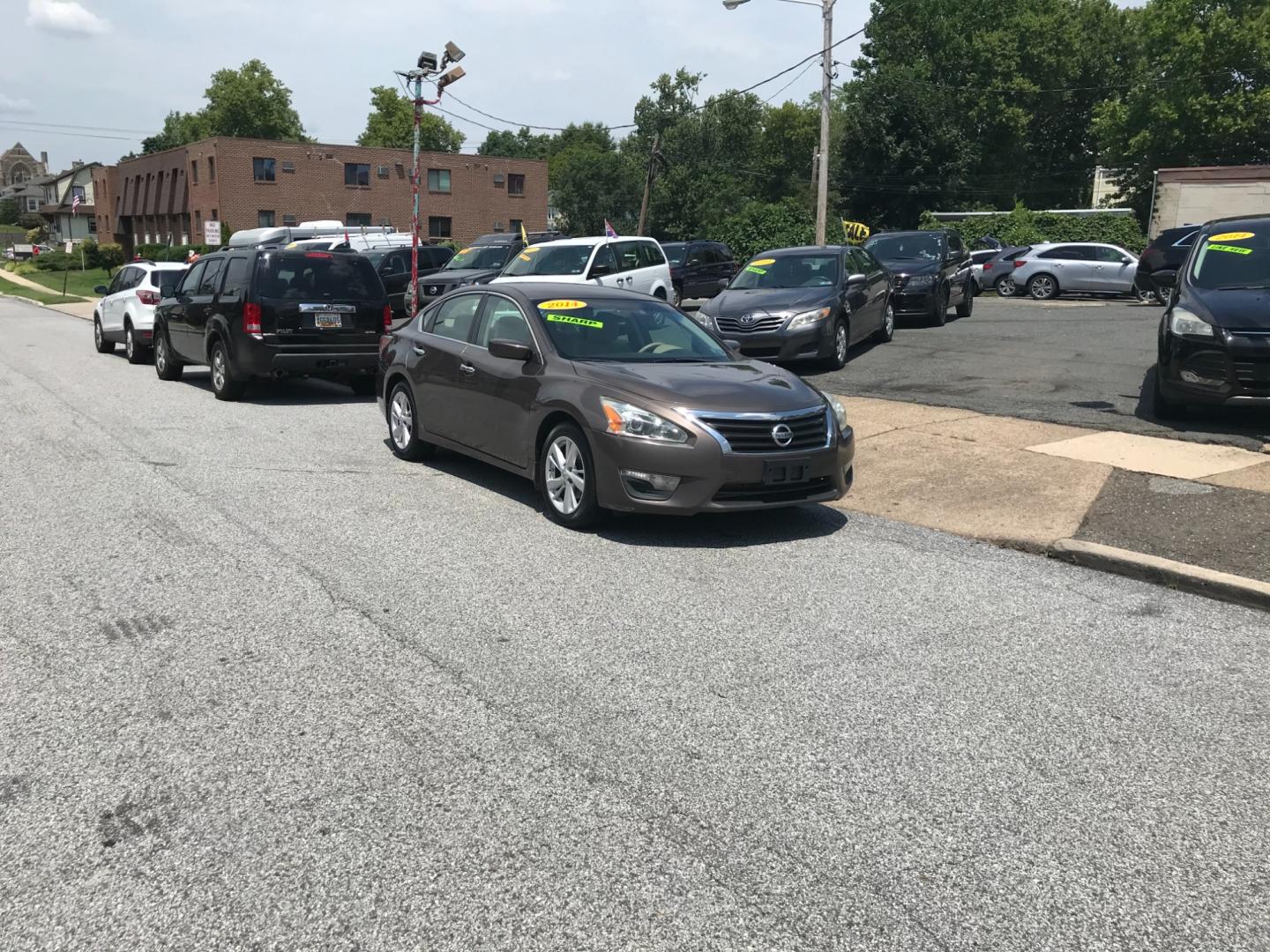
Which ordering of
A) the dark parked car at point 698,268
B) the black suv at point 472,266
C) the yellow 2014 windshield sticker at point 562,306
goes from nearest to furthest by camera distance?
the yellow 2014 windshield sticker at point 562,306
the black suv at point 472,266
the dark parked car at point 698,268

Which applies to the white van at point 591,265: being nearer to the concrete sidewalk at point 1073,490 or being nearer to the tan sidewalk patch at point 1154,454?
the concrete sidewalk at point 1073,490

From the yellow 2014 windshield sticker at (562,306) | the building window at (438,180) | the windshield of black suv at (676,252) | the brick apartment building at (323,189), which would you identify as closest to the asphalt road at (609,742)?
the yellow 2014 windshield sticker at (562,306)

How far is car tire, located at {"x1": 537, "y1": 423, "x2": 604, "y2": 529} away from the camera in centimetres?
730

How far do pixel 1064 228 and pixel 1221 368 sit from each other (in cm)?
3423

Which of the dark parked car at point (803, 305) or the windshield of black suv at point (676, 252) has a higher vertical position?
the windshield of black suv at point (676, 252)

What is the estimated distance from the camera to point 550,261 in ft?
65.5

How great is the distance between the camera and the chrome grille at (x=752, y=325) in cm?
1465

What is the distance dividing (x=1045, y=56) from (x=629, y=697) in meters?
78.7

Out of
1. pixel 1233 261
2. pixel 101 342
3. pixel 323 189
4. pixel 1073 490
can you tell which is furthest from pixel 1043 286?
pixel 323 189

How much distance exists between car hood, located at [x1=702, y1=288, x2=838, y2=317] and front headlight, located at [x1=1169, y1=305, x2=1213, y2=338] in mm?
5278

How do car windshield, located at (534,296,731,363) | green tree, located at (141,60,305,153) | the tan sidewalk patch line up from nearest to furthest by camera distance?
1. car windshield, located at (534,296,731,363)
2. the tan sidewalk patch
3. green tree, located at (141,60,305,153)

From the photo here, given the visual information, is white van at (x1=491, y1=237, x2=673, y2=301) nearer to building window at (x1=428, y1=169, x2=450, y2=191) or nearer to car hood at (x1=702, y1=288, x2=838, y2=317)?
car hood at (x1=702, y1=288, x2=838, y2=317)

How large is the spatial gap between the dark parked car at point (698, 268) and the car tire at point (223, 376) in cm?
1507

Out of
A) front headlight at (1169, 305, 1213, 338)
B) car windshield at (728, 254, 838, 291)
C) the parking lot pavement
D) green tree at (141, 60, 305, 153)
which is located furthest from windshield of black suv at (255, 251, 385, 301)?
green tree at (141, 60, 305, 153)
